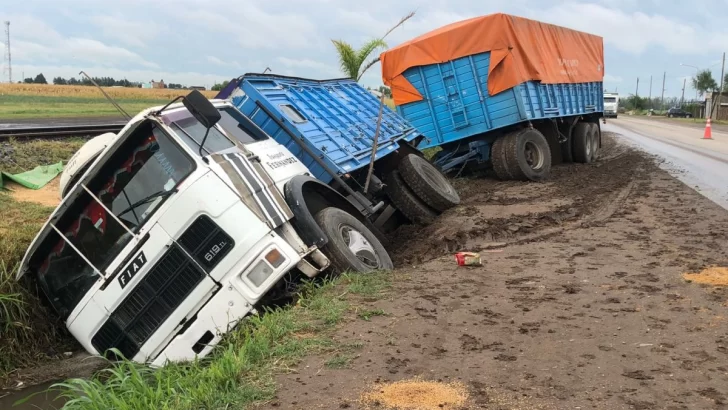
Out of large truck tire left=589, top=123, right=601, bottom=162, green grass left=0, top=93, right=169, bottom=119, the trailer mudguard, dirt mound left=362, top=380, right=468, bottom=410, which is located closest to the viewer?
dirt mound left=362, top=380, right=468, bottom=410

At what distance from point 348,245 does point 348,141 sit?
282cm

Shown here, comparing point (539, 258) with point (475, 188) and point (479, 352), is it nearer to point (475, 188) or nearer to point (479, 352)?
point (479, 352)

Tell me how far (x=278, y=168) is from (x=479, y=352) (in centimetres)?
339

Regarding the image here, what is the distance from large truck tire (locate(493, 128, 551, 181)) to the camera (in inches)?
484

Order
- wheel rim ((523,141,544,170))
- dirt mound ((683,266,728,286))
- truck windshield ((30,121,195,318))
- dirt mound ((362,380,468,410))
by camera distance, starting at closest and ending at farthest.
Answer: dirt mound ((362,380,468,410))
truck windshield ((30,121,195,318))
dirt mound ((683,266,728,286))
wheel rim ((523,141,544,170))

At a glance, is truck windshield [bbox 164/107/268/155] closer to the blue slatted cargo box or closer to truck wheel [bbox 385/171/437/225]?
truck wheel [bbox 385/171/437/225]

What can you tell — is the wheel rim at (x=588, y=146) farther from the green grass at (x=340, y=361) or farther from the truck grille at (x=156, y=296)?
the green grass at (x=340, y=361)

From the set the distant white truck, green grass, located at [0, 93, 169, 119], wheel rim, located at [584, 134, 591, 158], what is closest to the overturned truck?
wheel rim, located at [584, 134, 591, 158]

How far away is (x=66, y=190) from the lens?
19.1 ft

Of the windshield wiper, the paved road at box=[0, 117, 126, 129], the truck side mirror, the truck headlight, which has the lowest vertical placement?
the truck headlight

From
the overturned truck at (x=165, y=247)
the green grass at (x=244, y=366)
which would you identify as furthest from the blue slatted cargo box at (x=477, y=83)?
the green grass at (x=244, y=366)

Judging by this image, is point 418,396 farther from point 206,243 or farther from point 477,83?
point 477,83

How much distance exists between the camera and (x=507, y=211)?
934 cm

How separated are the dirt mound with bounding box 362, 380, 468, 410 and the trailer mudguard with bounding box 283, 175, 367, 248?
2331 millimetres
